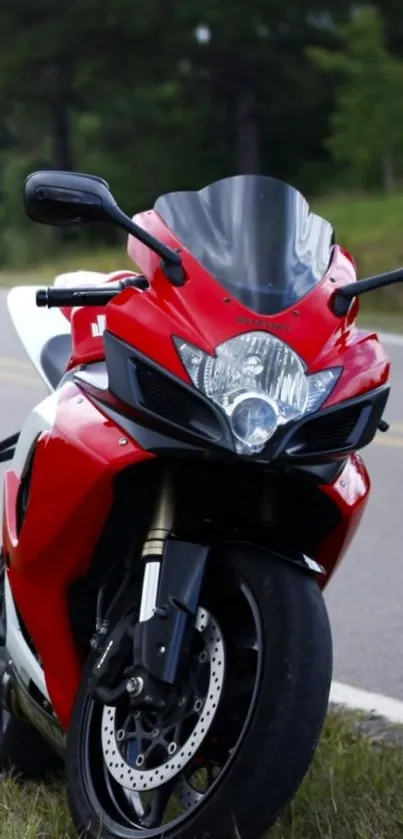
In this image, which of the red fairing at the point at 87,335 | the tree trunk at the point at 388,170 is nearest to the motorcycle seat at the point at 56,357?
the red fairing at the point at 87,335

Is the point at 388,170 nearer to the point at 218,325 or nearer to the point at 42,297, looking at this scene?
the point at 42,297

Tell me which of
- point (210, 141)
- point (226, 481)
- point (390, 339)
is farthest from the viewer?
point (210, 141)

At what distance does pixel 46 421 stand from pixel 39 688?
1.89 ft

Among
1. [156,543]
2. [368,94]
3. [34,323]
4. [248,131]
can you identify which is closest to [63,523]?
[156,543]

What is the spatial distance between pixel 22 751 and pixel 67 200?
1.43 metres

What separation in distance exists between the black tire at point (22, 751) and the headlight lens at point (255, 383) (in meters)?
1.22

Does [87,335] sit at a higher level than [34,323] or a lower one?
higher

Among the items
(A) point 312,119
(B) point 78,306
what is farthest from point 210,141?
(B) point 78,306

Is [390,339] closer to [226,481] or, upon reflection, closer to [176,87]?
[226,481]

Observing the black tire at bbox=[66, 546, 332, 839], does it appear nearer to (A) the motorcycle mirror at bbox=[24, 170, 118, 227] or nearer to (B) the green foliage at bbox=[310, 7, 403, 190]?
(A) the motorcycle mirror at bbox=[24, 170, 118, 227]

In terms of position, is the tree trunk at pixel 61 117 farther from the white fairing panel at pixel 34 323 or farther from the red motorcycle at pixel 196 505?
the red motorcycle at pixel 196 505

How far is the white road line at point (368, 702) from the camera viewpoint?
4121 mm

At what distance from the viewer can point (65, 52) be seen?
37344 mm

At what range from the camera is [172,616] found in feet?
8.77
